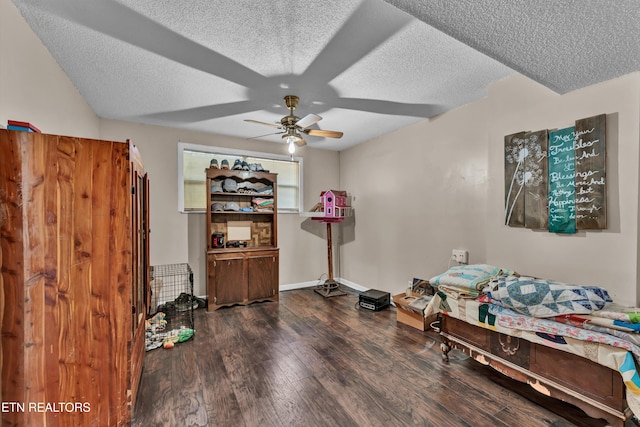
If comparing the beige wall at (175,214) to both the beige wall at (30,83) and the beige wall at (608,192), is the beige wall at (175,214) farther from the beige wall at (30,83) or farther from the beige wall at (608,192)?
the beige wall at (608,192)

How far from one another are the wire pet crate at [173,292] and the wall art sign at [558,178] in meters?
3.59

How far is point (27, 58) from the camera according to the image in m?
1.72

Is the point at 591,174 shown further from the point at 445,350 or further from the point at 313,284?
the point at 313,284

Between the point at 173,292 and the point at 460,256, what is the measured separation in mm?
3777

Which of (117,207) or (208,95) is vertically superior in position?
(208,95)

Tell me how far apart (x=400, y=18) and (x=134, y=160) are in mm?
1878

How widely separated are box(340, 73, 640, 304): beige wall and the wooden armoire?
2.96m

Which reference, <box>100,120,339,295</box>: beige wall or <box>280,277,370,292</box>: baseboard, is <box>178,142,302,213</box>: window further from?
<box>280,277,370,292</box>: baseboard

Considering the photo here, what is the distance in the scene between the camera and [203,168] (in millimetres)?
4086

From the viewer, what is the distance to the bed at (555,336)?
4.54ft

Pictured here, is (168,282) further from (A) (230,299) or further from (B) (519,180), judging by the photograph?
(B) (519,180)

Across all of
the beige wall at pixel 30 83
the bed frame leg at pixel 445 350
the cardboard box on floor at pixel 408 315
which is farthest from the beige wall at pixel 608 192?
the beige wall at pixel 30 83

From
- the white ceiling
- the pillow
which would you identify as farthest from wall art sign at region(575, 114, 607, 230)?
the pillow

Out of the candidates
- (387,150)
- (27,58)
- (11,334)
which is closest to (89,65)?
(27,58)
